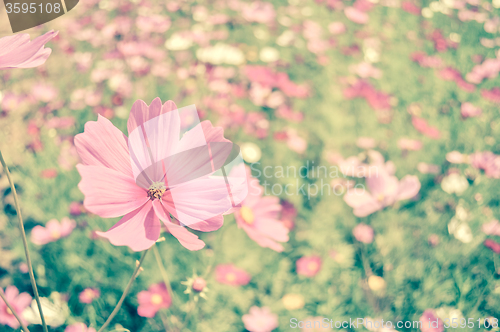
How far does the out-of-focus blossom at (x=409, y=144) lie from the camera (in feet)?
3.63

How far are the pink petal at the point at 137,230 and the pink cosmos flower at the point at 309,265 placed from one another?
64 centimetres

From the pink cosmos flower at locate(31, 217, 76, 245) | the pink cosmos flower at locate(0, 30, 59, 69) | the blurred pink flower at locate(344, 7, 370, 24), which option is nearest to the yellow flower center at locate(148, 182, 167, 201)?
the pink cosmos flower at locate(0, 30, 59, 69)

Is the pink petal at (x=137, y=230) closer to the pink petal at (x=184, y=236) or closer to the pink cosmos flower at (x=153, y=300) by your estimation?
the pink petal at (x=184, y=236)

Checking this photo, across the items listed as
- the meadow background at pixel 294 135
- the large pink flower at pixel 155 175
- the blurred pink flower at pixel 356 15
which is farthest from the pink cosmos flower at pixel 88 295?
the blurred pink flower at pixel 356 15

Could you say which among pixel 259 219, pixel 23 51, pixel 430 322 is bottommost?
pixel 430 322

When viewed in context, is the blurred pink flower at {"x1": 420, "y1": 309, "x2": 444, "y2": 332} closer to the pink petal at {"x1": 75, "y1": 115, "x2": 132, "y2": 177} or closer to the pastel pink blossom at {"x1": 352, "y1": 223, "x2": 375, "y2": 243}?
the pastel pink blossom at {"x1": 352, "y1": 223, "x2": 375, "y2": 243}

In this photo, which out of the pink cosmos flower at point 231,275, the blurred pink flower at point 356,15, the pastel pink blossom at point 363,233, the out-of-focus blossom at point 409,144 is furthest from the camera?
the blurred pink flower at point 356,15

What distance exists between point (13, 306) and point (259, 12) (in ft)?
5.08

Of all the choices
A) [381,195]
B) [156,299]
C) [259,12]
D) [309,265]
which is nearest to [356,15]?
[259,12]

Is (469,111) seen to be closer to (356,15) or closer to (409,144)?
(409,144)

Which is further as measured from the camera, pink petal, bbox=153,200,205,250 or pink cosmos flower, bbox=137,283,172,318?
pink cosmos flower, bbox=137,283,172,318

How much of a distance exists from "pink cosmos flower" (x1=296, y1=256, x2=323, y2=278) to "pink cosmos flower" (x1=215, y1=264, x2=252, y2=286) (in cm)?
14

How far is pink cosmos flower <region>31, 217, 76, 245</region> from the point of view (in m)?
0.75

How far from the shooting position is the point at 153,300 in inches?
26.6
